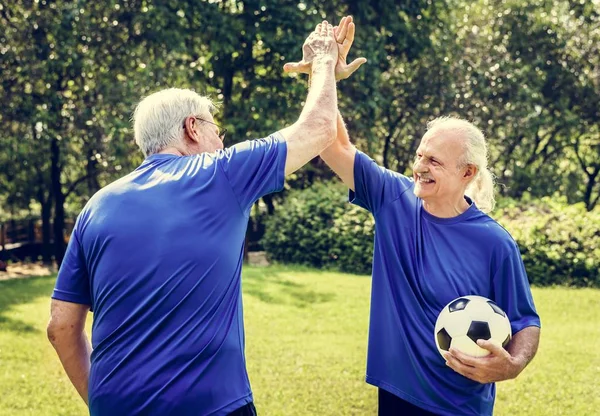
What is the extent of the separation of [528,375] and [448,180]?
15.7 ft

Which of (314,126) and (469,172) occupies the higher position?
(314,126)

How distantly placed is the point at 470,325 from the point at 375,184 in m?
0.91

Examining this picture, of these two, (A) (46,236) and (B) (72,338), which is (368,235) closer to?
(A) (46,236)

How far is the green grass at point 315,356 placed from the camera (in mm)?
6414

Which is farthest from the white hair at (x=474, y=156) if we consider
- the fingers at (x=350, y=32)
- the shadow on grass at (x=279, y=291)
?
the shadow on grass at (x=279, y=291)

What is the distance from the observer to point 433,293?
3.14 m

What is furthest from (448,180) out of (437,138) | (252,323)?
(252,323)

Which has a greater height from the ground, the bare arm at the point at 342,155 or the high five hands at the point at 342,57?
the high five hands at the point at 342,57

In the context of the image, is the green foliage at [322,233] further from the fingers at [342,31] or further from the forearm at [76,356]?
the forearm at [76,356]

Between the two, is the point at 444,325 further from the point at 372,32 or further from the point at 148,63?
the point at 372,32

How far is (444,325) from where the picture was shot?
2990mm

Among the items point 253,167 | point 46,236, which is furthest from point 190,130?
point 46,236

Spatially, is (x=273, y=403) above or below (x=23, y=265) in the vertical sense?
above

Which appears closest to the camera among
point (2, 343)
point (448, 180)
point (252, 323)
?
point (448, 180)
